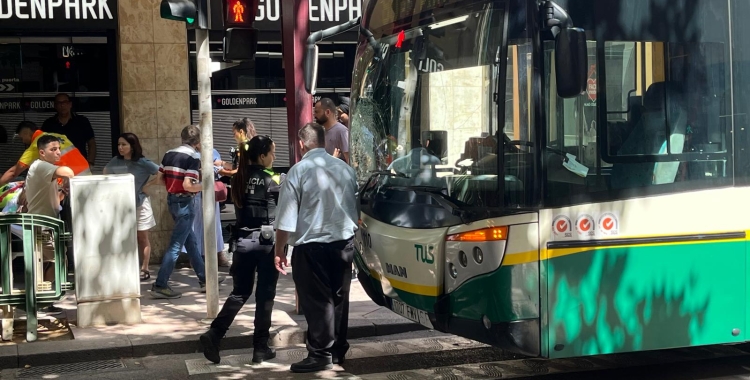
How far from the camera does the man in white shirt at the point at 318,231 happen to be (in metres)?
6.70

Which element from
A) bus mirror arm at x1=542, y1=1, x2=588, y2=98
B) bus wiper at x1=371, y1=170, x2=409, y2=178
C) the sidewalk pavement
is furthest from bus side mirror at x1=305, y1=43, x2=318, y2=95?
bus mirror arm at x1=542, y1=1, x2=588, y2=98

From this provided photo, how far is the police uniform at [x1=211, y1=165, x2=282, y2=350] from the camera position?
7.09m

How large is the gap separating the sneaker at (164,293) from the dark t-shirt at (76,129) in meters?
3.19

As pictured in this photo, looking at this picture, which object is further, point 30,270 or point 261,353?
point 30,270

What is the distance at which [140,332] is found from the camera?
317 inches

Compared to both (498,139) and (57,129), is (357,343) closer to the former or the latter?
(498,139)

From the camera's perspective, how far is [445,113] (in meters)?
6.48

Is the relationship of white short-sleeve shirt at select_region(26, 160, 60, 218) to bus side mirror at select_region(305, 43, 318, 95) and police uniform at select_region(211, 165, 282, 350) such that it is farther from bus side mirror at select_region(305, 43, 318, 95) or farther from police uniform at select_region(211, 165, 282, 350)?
→ bus side mirror at select_region(305, 43, 318, 95)

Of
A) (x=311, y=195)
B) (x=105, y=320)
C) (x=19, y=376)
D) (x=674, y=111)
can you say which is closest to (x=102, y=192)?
(x=105, y=320)

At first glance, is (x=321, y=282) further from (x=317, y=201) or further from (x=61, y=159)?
(x=61, y=159)

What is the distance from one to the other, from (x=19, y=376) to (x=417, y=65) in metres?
3.64

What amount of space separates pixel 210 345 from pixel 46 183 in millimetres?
2565

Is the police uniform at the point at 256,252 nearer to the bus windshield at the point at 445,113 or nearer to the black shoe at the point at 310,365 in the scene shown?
the black shoe at the point at 310,365

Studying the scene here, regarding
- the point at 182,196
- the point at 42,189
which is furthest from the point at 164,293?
the point at 42,189
